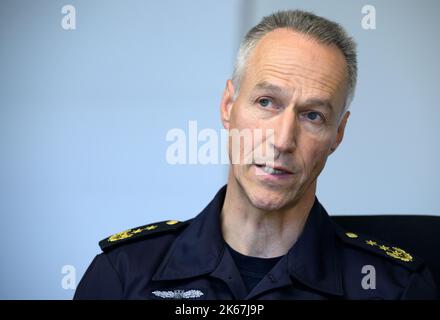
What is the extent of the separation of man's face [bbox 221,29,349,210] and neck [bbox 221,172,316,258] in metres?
0.04

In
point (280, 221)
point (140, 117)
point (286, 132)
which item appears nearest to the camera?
point (286, 132)

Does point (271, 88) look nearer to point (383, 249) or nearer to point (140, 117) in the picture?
point (383, 249)

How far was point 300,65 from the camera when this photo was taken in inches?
69.7

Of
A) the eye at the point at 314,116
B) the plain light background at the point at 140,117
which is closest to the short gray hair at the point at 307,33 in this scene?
the eye at the point at 314,116

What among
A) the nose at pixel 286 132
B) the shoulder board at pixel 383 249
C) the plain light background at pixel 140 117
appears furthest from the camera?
the plain light background at pixel 140 117

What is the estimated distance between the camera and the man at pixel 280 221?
175cm

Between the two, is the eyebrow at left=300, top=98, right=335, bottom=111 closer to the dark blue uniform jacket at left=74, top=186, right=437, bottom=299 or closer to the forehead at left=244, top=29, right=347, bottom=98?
the forehead at left=244, top=29, right=347, bottom=98

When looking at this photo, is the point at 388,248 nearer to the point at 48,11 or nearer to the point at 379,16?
the point at 379,16

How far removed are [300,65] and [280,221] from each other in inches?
14.3

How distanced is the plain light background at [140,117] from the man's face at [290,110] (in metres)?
0.86

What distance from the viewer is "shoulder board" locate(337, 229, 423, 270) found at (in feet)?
6.13

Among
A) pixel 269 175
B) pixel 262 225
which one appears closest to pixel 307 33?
pixel 269 175

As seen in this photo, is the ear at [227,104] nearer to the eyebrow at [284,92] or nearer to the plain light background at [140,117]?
the eyebrow at [284,92]

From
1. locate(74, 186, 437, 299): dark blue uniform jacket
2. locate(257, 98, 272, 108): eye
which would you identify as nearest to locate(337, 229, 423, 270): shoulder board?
locate(74, 186, 437, 299): dark blue uniform jacket
